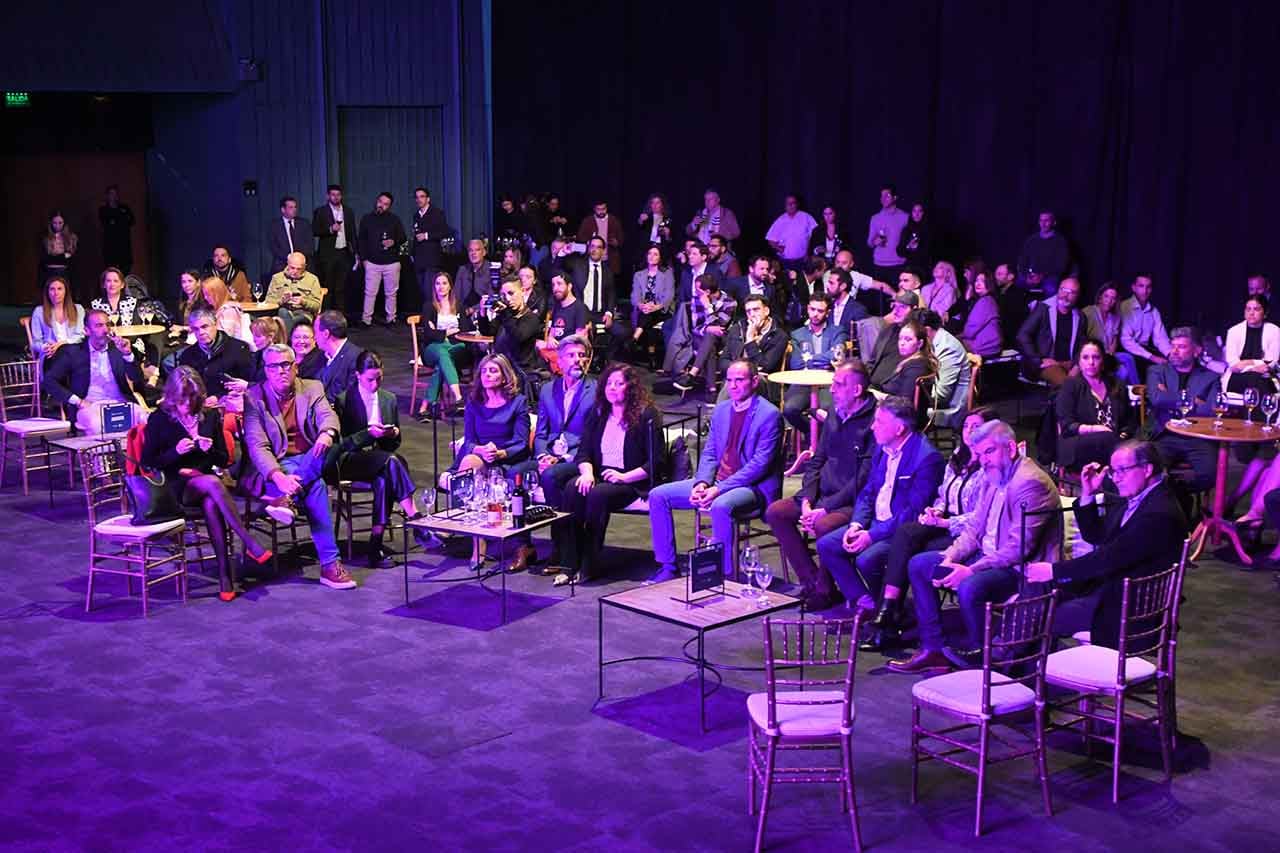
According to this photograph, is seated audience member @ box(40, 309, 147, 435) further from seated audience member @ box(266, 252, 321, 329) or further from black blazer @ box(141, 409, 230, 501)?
seated audience member @ box(266, 252, 321, 329)

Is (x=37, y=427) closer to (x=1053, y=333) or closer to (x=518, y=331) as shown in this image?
(x=518, y=331)

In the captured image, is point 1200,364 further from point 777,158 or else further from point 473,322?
point 777,158

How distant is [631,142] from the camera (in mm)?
17438

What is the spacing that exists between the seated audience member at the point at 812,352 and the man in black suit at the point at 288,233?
6.98 meters

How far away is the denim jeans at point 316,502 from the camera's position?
25.6ft

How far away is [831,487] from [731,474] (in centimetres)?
60

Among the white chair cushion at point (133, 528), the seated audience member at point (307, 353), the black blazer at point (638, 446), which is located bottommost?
the white chair cushion at point (133, 528)

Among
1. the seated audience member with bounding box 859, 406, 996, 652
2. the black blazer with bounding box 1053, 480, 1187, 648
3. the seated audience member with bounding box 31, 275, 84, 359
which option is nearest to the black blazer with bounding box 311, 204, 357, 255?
the seated audience member with bounding box 31, 275, 84, 359

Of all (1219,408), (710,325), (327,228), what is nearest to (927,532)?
(1219,408)

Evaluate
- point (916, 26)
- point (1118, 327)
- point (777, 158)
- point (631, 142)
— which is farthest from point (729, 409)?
point (631, 142)

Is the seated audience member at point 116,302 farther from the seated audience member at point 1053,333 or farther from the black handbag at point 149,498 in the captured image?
the seated audience member at point 1053,333

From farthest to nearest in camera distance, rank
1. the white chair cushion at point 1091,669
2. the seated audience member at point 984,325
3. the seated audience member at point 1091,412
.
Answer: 1. the seated audience member at point 984,325
2. the seated audience member at point 1091,412
3. the white chair cushion at point 1091,669

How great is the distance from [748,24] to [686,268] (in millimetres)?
3351

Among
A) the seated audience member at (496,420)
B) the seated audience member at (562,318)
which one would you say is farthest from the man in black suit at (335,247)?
the seated audience member at (496,420)
